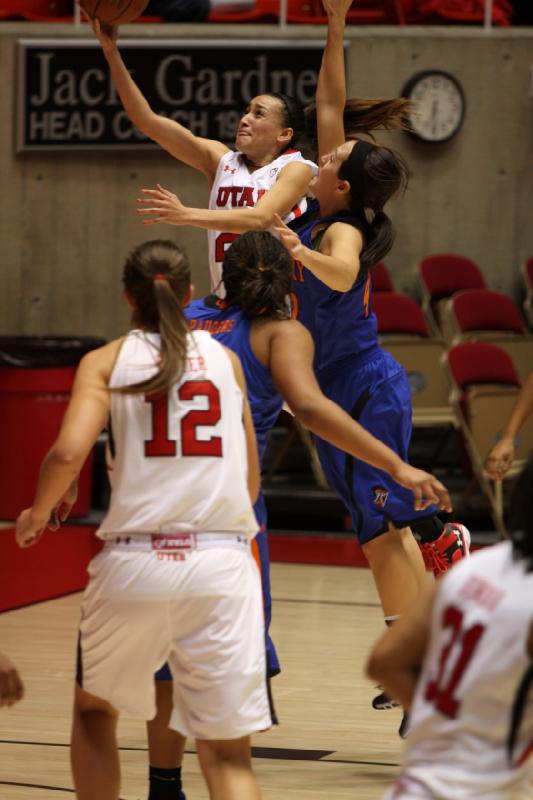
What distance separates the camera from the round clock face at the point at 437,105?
10.4 m

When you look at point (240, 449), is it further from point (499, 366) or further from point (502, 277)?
point (502, 277)

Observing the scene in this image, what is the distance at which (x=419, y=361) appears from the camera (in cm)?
907

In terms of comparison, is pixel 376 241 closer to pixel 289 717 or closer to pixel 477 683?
pixel 289 717

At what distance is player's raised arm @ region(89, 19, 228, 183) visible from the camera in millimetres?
5090

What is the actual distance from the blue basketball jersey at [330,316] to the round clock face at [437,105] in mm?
5927

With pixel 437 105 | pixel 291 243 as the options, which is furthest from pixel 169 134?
pixel 437 105

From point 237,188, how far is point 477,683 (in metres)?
3.17

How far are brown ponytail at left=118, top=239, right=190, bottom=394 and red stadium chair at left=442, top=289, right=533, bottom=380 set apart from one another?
6.20 m

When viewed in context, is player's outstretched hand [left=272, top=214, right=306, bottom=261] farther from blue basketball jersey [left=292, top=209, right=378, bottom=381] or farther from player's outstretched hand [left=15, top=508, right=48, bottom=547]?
player's outstretched hand [left=15, top=508, right=48, bottom=547]

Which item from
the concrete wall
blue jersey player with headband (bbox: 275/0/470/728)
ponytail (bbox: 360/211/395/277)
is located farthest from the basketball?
the concrete wall

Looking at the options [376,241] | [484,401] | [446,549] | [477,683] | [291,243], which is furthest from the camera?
[484,401]

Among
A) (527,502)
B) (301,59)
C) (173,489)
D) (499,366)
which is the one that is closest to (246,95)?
(301,59)

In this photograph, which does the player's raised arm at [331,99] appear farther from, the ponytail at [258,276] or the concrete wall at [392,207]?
the concrete wall at [392,207]

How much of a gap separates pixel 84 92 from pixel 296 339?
728 cm
